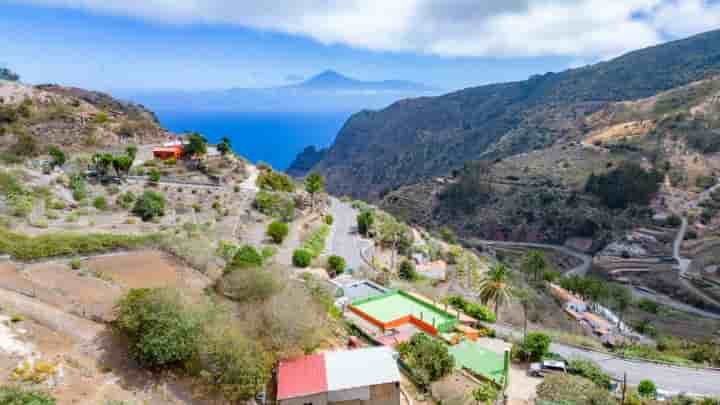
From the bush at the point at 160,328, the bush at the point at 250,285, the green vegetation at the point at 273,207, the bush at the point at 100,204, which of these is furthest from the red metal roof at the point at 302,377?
the green vegetation at the point at 273,207

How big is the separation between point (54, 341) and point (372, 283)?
19.4 metres

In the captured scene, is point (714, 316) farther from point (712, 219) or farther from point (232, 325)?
point (232, 325)

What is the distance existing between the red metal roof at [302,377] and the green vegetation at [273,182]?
3750 centimetres

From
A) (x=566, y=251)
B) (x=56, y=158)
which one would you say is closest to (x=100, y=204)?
(x=56, y=158)

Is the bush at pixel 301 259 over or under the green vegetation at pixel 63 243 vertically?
under

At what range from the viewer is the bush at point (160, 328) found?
1523cm

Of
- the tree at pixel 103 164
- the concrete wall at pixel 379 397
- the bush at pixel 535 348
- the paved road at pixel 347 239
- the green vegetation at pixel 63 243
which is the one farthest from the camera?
the tree at pixel 103 164

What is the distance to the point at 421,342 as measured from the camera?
19969 mm

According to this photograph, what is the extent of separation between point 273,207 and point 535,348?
3118 cm

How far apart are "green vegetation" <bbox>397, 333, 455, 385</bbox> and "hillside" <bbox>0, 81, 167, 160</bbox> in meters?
46.7

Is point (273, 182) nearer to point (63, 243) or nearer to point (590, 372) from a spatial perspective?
point (63, 243)

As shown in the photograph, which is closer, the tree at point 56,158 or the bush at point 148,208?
the bush at point 148,208

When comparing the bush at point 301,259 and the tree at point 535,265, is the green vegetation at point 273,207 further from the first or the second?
the tree at point 535,265

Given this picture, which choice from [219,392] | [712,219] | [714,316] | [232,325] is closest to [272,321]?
[232,325]
